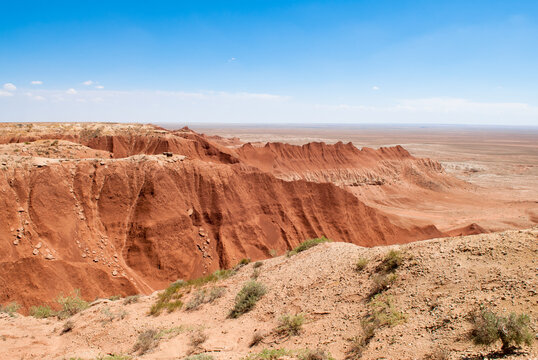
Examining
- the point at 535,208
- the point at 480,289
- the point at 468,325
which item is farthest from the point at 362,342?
the point at 535,208

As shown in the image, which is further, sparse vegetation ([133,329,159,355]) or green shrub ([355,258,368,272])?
green shrub ([355,258,368,272])

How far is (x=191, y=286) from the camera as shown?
13.5 m

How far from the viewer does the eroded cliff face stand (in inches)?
650

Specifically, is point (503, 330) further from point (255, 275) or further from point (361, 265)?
point (255, 275)

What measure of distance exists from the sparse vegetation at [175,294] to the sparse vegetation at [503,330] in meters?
9.57

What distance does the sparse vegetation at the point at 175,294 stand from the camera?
1147 cm

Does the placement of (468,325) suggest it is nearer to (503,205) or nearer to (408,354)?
(408,354)

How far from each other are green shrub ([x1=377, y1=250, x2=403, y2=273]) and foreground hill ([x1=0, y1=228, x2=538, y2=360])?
5cm

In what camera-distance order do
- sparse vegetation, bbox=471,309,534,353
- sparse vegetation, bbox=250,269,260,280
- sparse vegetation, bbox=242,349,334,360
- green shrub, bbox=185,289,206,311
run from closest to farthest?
sparse vegetation, bbox=471,309,534,353 → sparse vegetation, bbox=242,349,334,360 → green shrub, bbox=185,289,206,311 → sparse vegetation, bbox=250,269,260,280

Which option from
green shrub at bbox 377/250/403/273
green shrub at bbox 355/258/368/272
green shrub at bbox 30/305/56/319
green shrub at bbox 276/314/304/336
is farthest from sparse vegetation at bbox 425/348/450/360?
green shrub at bbox 30/305/56/319

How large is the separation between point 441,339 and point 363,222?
2302cm

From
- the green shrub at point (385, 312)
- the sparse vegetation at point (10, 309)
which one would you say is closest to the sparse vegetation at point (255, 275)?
the green shrub at point (385, 312)

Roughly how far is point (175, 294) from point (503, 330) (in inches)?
445

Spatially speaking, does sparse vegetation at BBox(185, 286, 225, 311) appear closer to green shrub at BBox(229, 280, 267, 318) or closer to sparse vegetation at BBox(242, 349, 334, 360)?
green shrub at BBox(229, 280, 267, 318)
